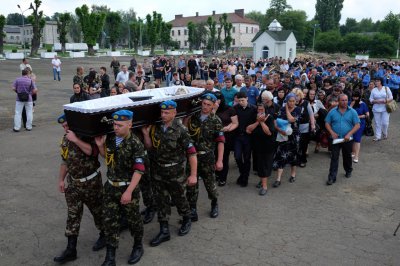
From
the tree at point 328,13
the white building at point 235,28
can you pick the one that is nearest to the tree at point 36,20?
the white building at point 235,28

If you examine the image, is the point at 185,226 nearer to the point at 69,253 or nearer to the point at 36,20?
the point at 69,253

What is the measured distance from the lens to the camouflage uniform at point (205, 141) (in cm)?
546

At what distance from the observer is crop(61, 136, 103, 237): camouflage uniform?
4.25 m

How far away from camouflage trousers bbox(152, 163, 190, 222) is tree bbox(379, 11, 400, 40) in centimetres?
8014

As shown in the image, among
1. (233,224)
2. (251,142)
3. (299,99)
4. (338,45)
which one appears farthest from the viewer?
(338,45)

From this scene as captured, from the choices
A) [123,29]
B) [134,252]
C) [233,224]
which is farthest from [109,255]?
[123,29]

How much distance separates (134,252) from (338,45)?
7759 centimetres

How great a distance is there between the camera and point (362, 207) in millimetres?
6137

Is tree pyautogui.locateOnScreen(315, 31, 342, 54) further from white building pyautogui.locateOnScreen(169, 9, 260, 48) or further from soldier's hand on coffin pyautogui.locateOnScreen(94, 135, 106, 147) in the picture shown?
soldier's hand on coffin pyautogui.locateOnScreen(94, 135, 106, 147)

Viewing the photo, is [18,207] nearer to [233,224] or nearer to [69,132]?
[69,132]

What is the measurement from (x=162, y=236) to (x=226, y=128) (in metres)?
2.34

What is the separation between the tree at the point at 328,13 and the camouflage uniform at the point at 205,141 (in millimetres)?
107762

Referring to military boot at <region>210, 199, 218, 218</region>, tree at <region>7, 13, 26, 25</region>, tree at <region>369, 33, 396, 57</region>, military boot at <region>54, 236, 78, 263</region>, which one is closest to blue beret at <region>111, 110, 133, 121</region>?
military boot at <region>54, 236, 78, 263</region>

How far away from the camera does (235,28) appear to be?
107 m
